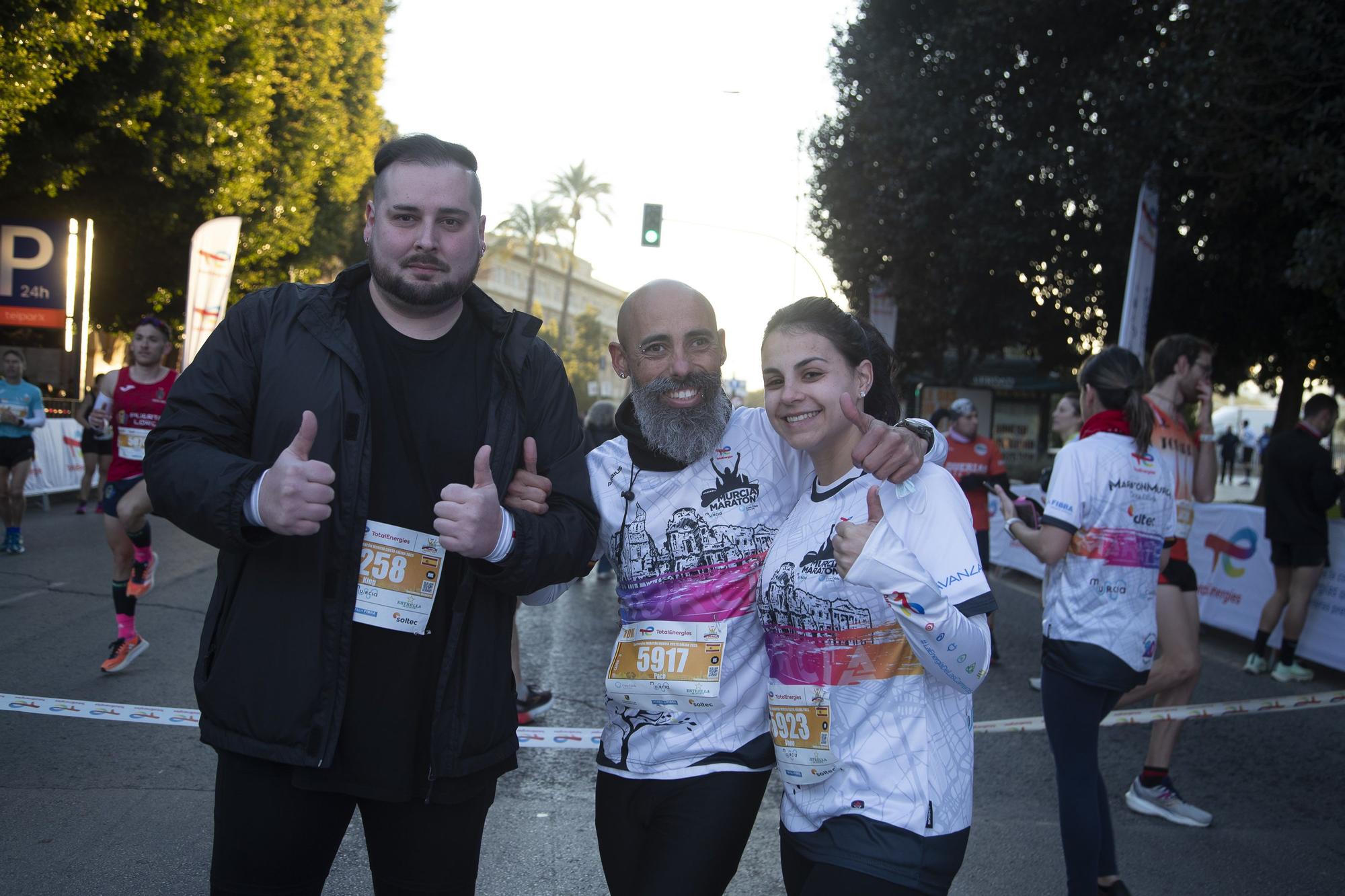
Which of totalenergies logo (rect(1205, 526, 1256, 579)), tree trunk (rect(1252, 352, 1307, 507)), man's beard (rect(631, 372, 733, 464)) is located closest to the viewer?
man's beard (rect(631, 372, 733, 464))

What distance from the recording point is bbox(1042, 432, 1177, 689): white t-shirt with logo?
12.2 feet

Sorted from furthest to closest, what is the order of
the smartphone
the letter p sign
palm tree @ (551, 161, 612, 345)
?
palm tree @ (551, 161, 612, 345) → the letter p sign → the smartphone

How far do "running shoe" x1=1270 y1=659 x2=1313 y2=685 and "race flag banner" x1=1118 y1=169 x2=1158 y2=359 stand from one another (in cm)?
413

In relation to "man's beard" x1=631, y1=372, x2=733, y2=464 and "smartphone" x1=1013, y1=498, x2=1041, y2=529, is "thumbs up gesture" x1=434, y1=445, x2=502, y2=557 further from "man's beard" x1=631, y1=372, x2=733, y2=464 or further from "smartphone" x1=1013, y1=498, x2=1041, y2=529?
"smartphone" x1=1013, y1=498, x2=1041, y2=529

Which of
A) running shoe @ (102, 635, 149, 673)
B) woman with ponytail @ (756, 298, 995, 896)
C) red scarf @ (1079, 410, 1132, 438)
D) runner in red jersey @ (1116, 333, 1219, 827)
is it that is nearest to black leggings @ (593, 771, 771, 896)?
woman with ponytail @ (756, 298, 995, 896)

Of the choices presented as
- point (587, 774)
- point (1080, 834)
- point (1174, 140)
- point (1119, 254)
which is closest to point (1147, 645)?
point (1080, 834)

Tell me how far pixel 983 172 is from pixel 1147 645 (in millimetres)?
14520

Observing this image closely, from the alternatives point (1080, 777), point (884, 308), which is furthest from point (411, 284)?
point (884, 308)

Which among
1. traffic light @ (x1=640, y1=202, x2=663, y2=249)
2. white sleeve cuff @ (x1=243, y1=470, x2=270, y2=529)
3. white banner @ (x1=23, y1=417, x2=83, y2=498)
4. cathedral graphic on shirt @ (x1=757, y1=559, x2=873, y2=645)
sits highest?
traffic light @ (x1=640, y1=202, x2=663, y2=249)

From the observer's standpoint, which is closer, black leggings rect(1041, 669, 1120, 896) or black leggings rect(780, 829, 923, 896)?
black leggings rect(780, 829, 923, 896)

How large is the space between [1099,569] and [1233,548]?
6.96 meters

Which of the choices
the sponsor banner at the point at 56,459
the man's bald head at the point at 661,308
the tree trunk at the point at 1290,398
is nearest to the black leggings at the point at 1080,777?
the man's bald head at the point at 661,308

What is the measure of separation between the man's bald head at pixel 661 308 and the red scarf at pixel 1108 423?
190 centimetres

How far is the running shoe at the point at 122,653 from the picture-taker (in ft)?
20.8
